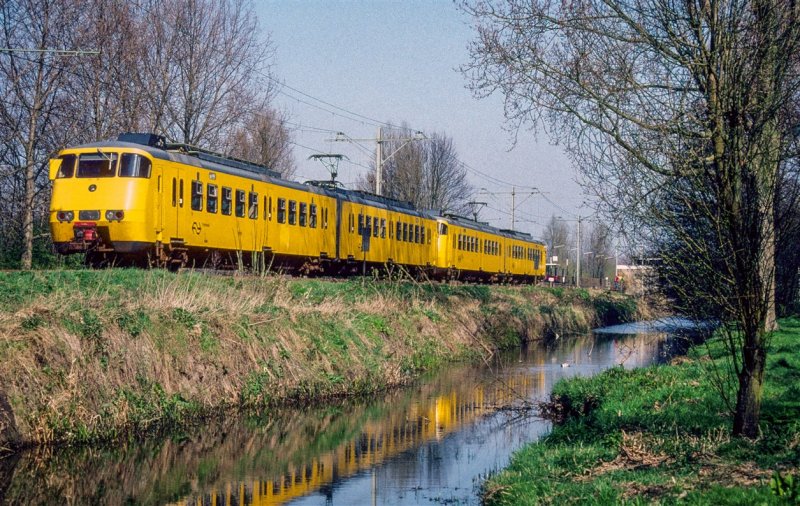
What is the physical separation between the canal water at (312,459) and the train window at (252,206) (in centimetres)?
806

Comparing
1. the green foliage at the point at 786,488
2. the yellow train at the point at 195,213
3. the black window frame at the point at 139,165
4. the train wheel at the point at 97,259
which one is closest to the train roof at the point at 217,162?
the yellow train at the point at 195,213

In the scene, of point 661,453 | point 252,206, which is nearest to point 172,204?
point 252,206

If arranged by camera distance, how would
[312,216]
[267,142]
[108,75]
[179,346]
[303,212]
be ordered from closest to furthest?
1. [179,346]
2. [303,212]
3. [312,216]
4. [108,75]
5. [267,142]

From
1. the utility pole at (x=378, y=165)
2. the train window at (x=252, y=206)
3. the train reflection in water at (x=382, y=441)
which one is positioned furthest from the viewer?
the utility pole at (x=378, y=165)

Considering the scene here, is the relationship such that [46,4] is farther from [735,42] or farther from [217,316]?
[735,42]

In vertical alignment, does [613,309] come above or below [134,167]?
below

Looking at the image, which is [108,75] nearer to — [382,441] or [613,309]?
[382,441]

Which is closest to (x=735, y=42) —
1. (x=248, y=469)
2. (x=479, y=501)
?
(x=479, y=501)

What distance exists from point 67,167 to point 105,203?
4.66 ft

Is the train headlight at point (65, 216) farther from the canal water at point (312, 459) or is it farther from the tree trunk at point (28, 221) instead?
the canal water at point (312, 459)

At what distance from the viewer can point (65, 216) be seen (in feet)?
68.5

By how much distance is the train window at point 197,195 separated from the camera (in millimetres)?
22234

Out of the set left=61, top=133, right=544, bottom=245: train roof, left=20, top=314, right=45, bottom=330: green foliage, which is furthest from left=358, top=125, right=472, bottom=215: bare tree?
left=20, top=314, right=45, bottom=330: green foliage

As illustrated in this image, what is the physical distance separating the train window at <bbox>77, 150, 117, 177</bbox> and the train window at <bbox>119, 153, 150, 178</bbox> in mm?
225
